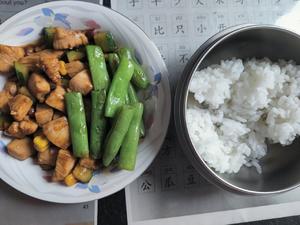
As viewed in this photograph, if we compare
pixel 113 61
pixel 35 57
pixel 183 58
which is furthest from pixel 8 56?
pixel 183 58

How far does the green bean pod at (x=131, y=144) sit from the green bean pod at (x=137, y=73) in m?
0.08

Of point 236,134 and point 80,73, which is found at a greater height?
point 80,73

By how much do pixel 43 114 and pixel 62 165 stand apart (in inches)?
5.6

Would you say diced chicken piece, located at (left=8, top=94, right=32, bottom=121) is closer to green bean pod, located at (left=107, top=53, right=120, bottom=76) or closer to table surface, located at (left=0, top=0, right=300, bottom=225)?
green bean pod, located at (left=107, top=53, right=120, bottom=76)

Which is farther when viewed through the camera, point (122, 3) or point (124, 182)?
point (122, 3)

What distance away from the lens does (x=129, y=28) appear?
38.2 inches

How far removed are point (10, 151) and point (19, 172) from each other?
0.20ft

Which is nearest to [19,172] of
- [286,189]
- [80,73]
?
[80,73]

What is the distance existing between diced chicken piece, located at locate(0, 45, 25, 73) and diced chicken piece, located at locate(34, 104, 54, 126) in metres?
0.14

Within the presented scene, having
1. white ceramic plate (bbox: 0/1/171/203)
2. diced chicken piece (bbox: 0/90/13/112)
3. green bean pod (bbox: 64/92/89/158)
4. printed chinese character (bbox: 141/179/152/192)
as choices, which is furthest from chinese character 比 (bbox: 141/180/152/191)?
diced chicken piece (bbox: 0/90/13/112)

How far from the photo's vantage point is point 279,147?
42.4 inches

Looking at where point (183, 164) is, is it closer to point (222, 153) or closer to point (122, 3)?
point (222, 153)

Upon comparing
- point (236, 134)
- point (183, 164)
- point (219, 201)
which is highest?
point (236, 134)

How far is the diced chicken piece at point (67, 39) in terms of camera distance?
0.92 metres
